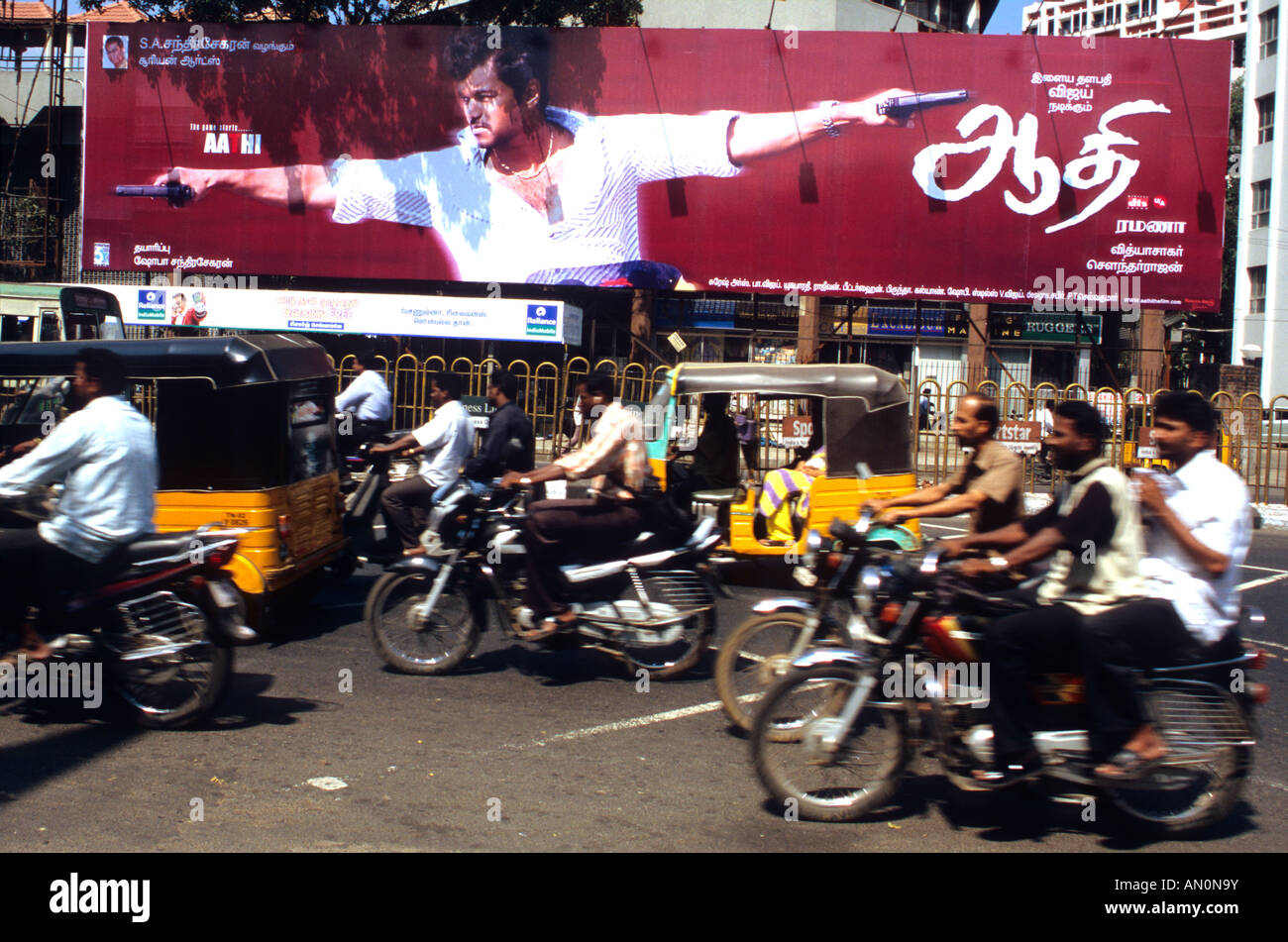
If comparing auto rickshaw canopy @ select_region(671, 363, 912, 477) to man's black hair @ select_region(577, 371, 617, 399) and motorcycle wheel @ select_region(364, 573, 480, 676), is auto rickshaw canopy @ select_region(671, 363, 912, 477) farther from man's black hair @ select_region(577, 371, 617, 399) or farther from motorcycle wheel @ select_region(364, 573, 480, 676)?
motorcycle wheel @ select_region(364, 573, 480, 676)

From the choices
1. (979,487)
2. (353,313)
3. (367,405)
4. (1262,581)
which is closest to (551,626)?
(979,487)

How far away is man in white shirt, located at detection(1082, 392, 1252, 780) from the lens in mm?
4309

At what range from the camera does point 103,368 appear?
5426mm

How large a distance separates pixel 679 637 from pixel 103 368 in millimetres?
3225

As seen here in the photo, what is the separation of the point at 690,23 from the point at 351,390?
23955 mm

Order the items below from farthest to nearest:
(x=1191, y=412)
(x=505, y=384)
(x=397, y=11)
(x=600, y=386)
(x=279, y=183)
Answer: (x=397, y=11)
(x=279, y=183)
(x=505, y=384)
(x=600, y=386)
(x=1191, y=412)

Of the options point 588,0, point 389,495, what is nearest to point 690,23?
point 588,0

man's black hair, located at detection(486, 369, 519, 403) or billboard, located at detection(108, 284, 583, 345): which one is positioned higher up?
billboard, located at detection(108, 284, 583, 345)

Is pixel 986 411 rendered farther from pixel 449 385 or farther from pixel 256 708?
pixel 449 385

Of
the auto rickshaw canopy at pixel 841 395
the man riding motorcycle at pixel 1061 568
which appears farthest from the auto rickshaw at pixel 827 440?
the man riding motorcycle at pixel 1061 568

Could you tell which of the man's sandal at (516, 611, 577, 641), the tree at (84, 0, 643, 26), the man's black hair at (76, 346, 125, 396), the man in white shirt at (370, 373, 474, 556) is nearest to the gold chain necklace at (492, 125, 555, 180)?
the tree at (84, 0, 643, 26)

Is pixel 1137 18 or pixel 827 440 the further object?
pixel 1137 18

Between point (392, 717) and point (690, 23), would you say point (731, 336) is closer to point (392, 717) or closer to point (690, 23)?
point (690, 23)

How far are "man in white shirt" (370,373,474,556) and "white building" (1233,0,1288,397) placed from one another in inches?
1452
